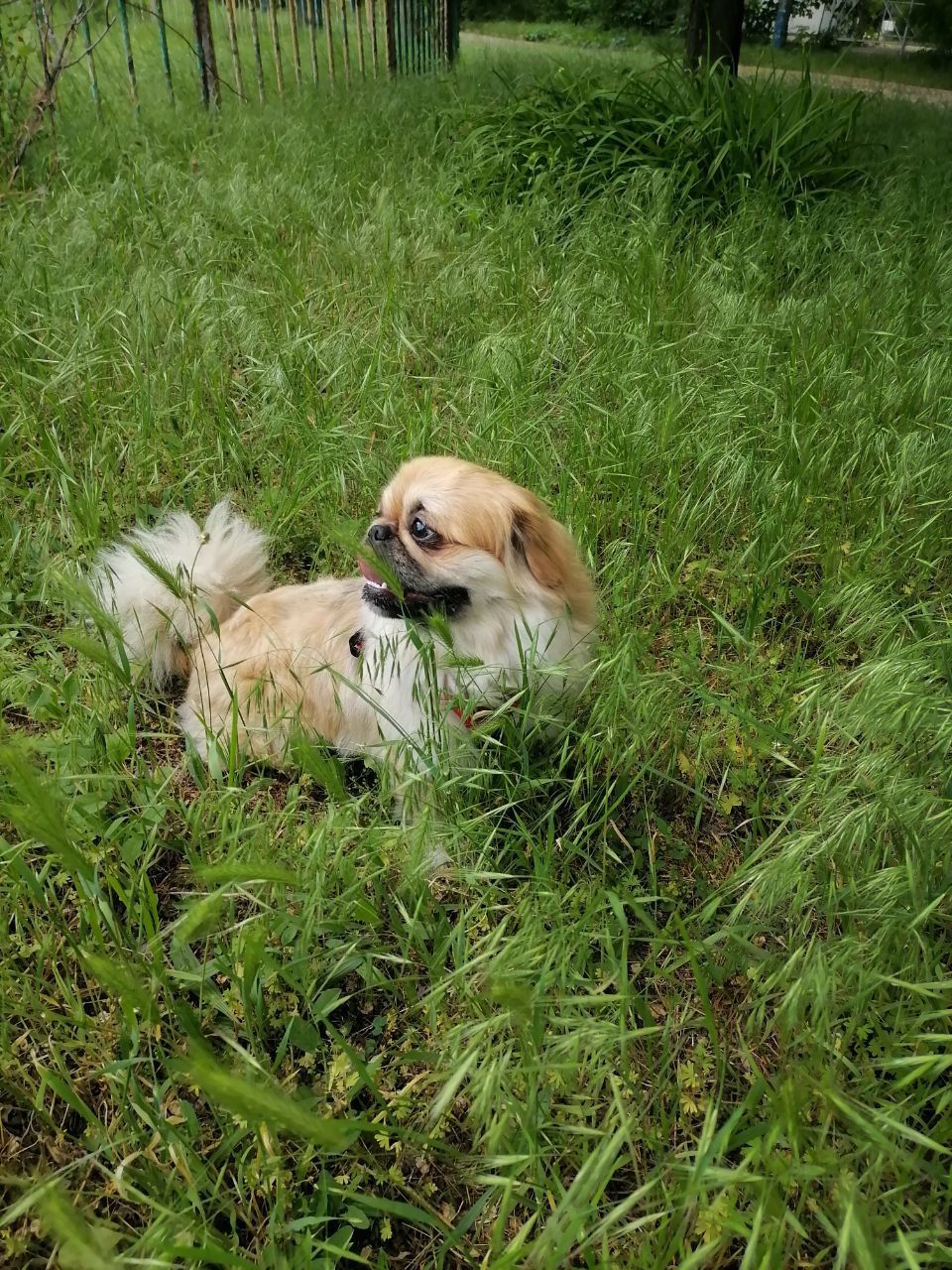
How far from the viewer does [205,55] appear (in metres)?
6.15

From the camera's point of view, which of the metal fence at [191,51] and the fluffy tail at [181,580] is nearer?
the fluffy tail at [181,580]

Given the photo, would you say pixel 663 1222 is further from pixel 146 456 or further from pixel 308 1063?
pixel 146 456

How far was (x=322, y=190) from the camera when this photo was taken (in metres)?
4.52

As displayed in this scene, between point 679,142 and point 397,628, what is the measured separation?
4285 millimetres

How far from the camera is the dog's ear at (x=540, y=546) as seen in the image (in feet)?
6.61

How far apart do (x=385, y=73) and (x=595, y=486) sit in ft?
27.0

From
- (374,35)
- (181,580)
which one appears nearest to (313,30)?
(374,35)

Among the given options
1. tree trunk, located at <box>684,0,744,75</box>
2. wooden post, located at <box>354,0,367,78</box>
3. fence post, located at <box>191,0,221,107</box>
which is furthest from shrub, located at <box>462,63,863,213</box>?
wooden post, located at <box>354,0,367,78</box>

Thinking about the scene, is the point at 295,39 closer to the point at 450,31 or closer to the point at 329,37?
the point at 329,37

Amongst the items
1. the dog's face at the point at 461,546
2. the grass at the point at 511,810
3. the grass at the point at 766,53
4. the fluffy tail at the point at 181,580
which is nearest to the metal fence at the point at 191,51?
the grass at the point at 511,810

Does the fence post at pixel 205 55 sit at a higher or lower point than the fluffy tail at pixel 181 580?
higher

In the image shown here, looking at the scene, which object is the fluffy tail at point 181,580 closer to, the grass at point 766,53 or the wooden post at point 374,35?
the grass at point 766,53

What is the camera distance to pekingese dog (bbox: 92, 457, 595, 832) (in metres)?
1.93

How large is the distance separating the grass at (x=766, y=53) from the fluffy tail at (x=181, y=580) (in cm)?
526
